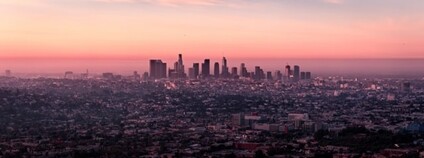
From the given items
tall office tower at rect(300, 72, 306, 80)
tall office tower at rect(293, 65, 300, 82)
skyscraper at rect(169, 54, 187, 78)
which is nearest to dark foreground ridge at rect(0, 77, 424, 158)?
skyscraper at rect(169, 54, 187, 78)

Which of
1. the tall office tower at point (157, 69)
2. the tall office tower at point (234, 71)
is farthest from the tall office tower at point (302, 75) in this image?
the tall office tower at point (157, 69)

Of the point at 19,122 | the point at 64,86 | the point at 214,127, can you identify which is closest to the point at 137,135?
the point at 214,127

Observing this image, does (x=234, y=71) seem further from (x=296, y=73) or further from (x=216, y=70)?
(x=296, y=73)

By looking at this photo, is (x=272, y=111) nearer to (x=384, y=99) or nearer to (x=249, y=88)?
(x=384, y=99)

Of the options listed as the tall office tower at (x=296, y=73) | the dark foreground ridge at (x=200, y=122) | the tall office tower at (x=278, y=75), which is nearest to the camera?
the dark foreground ridge at (x=200, y=122)

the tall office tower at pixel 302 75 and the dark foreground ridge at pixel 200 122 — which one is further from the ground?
the tall office tower at pixel 302 75

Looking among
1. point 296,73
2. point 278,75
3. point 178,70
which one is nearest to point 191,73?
point 178,70

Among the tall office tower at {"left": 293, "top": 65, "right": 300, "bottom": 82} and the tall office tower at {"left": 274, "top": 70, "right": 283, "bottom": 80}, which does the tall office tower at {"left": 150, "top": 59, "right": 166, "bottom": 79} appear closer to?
the tall office tower at {"left": 274, "top": 70, "right": 283, "bottom": 80}

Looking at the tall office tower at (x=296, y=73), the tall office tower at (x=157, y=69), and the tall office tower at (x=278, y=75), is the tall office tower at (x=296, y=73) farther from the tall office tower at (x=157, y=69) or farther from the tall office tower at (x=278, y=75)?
the tall office tower at (x=157, y=69)
